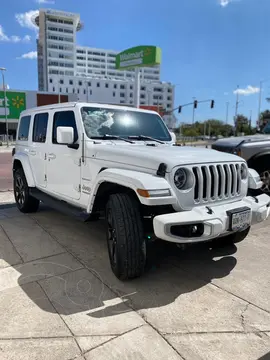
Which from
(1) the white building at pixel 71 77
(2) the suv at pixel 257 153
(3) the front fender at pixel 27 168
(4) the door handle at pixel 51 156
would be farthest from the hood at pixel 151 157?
(1) the white building at pixel 71 77

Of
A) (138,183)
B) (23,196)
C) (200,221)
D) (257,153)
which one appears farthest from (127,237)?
(257,153)

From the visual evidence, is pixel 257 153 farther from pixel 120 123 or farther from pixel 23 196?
pixel 23 196

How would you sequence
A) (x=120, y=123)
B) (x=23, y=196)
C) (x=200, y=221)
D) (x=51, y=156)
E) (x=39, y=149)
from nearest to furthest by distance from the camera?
(x=200, y=221), (x=120, y=123), (x=51, y=156), (x=39, y=149), (x=23, y=196)

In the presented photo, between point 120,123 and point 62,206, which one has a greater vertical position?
point 120,123

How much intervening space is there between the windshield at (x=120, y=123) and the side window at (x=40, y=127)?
1193mm

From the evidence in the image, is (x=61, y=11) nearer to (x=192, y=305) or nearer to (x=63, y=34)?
(x=63, y=34)

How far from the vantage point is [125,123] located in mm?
4457

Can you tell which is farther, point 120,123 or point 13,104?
point 13,104

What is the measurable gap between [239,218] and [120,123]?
215 cm

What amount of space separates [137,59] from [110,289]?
183ft

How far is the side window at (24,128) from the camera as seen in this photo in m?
5.96

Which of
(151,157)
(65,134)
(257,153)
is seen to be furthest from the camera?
(257,153)

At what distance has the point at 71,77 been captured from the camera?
102 meters

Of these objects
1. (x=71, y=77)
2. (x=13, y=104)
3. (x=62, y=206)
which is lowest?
(x=62, y=206)
